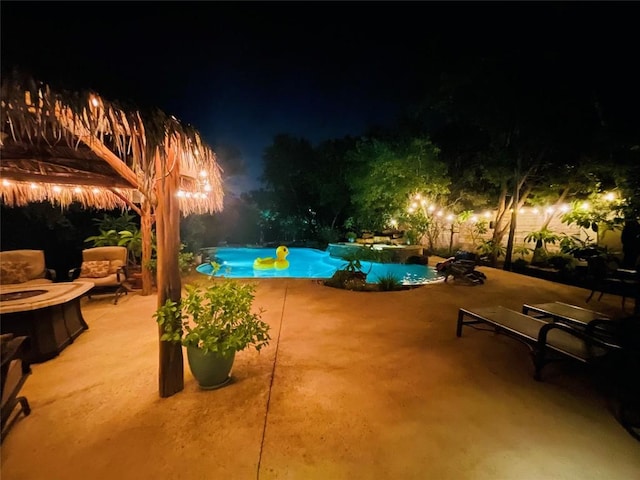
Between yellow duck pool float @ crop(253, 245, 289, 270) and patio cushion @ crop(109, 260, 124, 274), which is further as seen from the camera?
yellow duck pool float @ crop(253, 245, 289, 270)

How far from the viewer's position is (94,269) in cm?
566

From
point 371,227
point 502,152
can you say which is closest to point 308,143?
point 371,227

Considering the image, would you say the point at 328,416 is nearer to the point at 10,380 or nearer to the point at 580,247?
the point at 10,380

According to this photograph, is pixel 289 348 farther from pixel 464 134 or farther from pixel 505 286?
pixel 464 134

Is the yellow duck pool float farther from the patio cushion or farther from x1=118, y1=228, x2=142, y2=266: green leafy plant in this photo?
the patio cushion

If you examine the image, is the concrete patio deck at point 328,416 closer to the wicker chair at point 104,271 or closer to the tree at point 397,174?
the wicker chair at point 104,271

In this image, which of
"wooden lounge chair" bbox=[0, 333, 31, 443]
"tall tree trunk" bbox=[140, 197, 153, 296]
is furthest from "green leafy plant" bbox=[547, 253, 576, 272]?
"wooden lounge chair" bbox=[0, 333, 31, 443]

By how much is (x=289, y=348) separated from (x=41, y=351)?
2.76 meters

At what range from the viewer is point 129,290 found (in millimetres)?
6023

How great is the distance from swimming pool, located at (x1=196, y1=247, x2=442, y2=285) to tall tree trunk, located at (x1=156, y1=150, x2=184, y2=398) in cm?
298

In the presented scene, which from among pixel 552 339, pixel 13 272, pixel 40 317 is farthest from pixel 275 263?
pixel 552 339

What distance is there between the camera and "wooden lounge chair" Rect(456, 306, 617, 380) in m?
2.61

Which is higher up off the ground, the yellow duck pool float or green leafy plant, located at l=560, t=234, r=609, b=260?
green leafy plant, located at l=560, t=234, r=609, b=260

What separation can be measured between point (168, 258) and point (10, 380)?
4.49 ft
